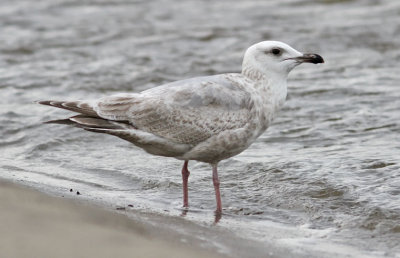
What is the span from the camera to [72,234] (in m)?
5.52

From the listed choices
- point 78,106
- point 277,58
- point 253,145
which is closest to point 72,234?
point 78,106

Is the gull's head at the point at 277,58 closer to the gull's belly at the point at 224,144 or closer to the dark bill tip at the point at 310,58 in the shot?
the dark bill tip at the point at 310,58

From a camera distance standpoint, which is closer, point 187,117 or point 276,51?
point 187,117

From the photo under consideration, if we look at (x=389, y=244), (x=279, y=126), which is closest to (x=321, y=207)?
(x=389, y=244)

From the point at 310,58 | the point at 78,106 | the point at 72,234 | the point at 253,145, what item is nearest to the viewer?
the point at 72,234

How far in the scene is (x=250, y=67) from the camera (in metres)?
6.73

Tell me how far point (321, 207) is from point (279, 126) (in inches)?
113

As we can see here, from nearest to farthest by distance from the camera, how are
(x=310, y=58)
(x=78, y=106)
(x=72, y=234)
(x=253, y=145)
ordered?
(x=72, y=234) < (x=78, y=106) < (x=310, y=58) < (x=253, y=145)

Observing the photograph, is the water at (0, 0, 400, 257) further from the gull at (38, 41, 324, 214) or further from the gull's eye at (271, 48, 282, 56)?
the gull's eye at (271, 48, 282, 56)

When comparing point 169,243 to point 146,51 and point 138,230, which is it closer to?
point 138,230

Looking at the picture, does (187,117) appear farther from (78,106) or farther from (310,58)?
(310,58)

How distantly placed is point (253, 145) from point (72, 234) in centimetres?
368

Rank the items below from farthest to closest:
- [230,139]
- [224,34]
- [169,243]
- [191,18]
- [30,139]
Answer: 1. [191,18]
2. [224,34]
3. [30,139]
4. [230,139]
5. [169,243]

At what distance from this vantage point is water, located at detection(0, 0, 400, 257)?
6.36 metres
